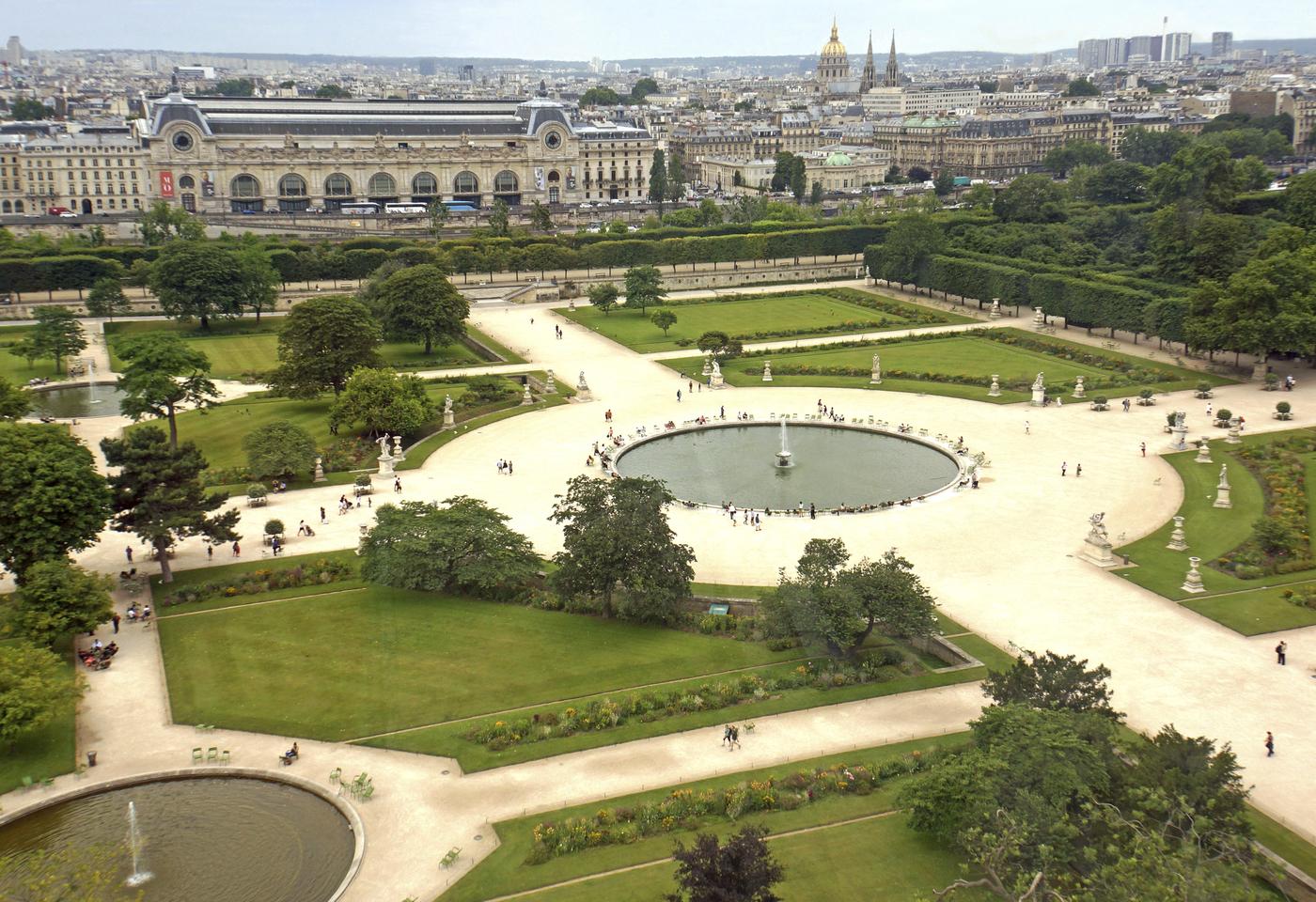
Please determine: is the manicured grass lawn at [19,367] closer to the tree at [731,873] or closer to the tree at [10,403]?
the tree at [10,403]

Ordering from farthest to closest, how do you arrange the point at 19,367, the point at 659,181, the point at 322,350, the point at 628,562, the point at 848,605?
the point at 659,181
the point at 19,367
the point at 322,350
the point at 628,562
the point at 848,605

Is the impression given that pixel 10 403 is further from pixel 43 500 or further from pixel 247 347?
pixel 247 347

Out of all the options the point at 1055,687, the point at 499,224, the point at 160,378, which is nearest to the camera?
the point at 1055,687

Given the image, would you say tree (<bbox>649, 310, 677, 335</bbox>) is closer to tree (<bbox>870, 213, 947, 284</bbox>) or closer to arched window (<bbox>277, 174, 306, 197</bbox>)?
tree (<bbox>870, 213, 947, 284</bbox>)

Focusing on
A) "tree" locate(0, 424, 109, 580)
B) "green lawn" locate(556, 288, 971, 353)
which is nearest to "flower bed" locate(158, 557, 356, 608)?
"tree" locate(0, 424, 109, 580)

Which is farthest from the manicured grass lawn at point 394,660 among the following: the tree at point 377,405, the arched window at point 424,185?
the arched window at point 424,185

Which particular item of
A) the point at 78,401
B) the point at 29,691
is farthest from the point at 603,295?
the point at 29,691
